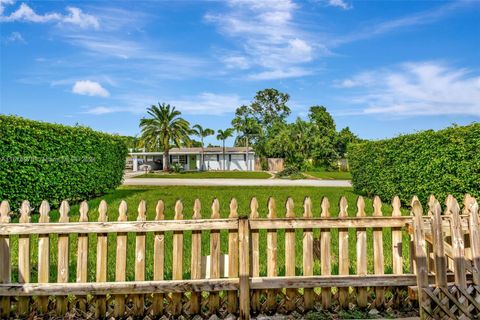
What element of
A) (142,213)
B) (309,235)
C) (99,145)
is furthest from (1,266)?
(99,145)

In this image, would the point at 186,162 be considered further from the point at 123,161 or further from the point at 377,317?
the point at 377,317

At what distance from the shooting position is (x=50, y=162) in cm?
1005

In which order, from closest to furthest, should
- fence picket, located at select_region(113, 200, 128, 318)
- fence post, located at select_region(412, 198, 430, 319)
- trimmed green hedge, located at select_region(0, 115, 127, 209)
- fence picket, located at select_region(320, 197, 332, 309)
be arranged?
fence post, located at select_region(412, 198, 430, 319)
fence picket, located at select_region(113, 200, 128, 318)
fence picket, located at select_region(320, 197, 332, 309)
trimmed green hedge, located at select_region(0, 115, 127, 209)

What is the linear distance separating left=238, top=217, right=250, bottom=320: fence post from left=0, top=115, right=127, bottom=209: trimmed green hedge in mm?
8134

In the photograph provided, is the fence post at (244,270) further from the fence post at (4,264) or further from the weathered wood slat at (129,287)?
the fence post at (4,264)

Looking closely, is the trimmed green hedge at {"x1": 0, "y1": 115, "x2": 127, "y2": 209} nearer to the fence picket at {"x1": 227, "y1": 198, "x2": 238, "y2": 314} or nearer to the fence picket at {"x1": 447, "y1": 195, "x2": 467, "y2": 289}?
the fence picket at {"x1": 227, "y1": 198, "x2": 238, "y2": 314}

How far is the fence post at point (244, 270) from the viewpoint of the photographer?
10.3 ft

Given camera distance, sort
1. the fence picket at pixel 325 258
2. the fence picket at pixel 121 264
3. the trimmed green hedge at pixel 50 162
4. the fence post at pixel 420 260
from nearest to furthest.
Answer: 1. the fence post at pixel 420 260
2. the fence picket at pixel 121 264
3. the fence picket at pixel 325 258
4. the trimmed green hedge at pixel 50 162

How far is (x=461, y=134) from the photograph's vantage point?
27.3ft

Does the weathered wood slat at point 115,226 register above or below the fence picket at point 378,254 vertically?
above

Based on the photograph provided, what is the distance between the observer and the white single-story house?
162ft

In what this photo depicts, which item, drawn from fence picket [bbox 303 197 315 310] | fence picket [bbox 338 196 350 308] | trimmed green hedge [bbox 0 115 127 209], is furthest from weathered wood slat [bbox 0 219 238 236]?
trimmed green hedge [bbox 0 115 127 209]

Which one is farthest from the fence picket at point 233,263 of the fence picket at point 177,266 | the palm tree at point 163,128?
the palm tree at point 163,128

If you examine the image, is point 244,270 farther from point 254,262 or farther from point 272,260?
point 272,260
